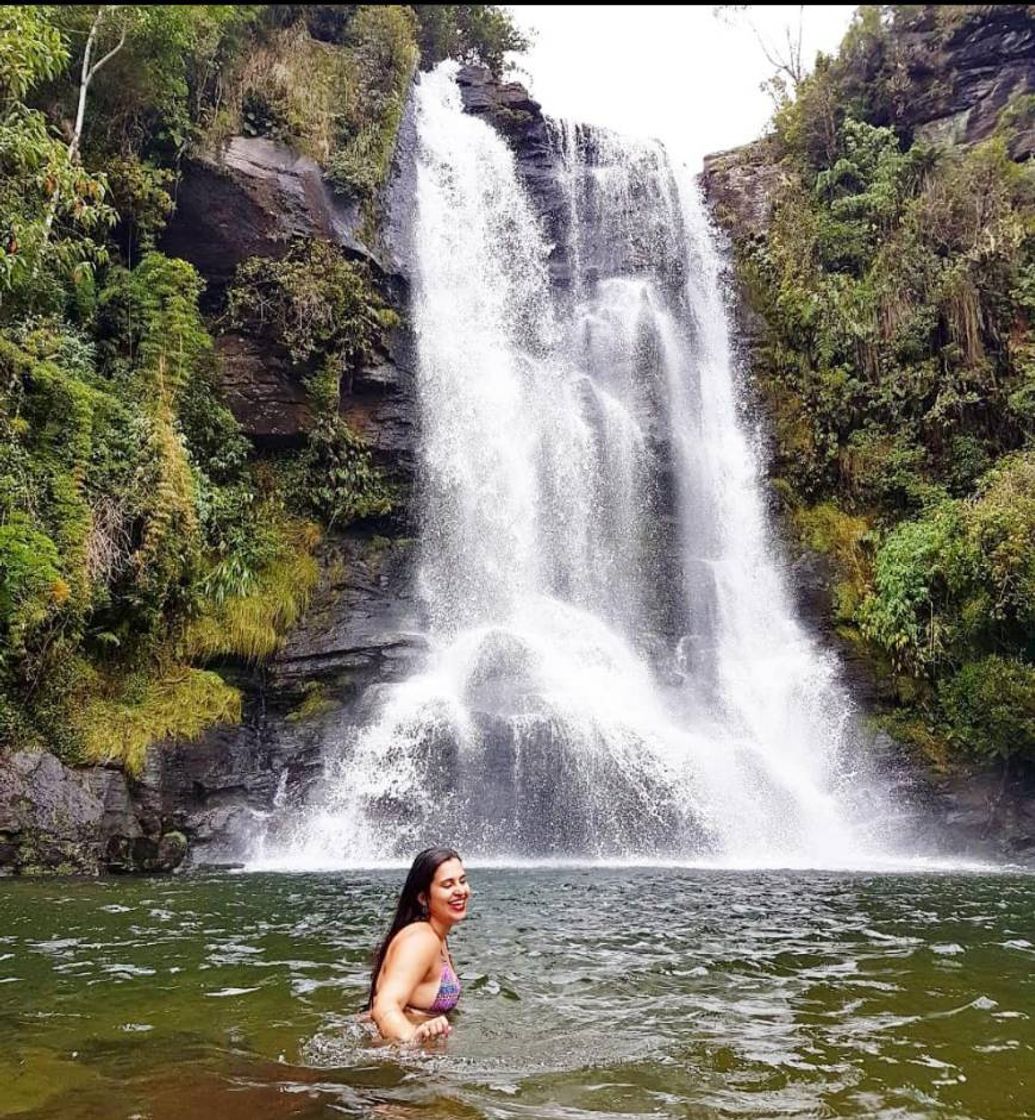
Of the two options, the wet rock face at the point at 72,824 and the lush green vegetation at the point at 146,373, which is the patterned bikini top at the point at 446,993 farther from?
the lush green vegetation at the point at 146,373

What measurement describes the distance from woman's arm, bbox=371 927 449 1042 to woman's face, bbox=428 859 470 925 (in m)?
0.10

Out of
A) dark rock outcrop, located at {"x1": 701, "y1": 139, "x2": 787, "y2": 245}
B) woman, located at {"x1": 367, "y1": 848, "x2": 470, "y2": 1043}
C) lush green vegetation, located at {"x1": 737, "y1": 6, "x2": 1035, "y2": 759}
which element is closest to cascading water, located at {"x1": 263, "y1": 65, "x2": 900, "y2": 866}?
dark rock outcrop, located at {"x1": 701, "y1": 139, "x2": 787, "y2": 245}

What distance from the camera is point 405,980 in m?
4.32

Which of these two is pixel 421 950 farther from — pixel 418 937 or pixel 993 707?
pixel 993 707

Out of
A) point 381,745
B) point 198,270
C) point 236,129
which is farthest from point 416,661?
point 236,129

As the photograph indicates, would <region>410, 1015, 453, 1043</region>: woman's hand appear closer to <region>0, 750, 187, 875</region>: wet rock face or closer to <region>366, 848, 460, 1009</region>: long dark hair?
<region>366, 848, 460, 1009</region>: long dark hair

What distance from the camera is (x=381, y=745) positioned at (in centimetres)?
1340

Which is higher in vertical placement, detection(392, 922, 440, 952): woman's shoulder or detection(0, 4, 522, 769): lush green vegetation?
detection(0, 4, 522, 769): lush green vegetation

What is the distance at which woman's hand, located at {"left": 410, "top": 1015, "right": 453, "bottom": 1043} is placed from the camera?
4230mm

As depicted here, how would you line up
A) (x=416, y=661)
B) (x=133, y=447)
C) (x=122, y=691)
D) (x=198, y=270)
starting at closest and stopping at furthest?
(x=122, y=691), (x=133, y=447), (x=416, y=661), (x=198, y=270)

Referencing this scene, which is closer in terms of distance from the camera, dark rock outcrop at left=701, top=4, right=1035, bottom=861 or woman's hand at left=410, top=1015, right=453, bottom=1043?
woman's hand at left=410, top=1015, right=453, bottom=1043

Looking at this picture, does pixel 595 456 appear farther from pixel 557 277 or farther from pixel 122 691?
pixel 122 691

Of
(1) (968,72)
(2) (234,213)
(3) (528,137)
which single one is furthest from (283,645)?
(1) (968,72)

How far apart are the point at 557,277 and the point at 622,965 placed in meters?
19.6
